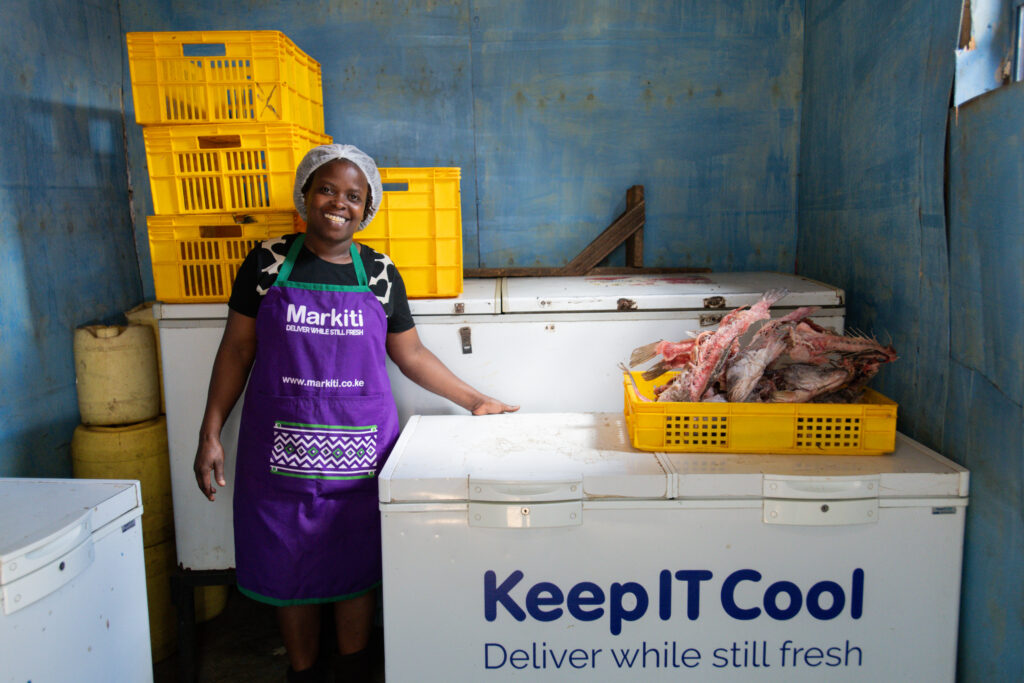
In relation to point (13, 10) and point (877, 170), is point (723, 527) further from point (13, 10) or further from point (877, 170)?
point (13, 10)

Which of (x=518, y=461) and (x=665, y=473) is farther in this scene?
(x=518, y=461)

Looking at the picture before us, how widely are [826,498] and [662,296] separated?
3.14 ft

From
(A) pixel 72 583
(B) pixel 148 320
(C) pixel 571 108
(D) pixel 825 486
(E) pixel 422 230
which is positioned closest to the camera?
(A) pixel 72 583

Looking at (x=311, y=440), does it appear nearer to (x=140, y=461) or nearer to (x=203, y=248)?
(x=203, y=248)

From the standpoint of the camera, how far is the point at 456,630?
183cm

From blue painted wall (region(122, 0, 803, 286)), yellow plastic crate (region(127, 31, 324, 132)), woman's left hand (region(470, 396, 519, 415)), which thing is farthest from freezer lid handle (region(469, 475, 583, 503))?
blue painted wall (region(122, 0, 803, 286))

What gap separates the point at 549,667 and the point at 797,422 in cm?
89

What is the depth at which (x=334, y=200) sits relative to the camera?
7.03 ft

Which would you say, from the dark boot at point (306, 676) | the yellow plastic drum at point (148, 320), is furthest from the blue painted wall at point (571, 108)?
the dark boot at point (306, 676)

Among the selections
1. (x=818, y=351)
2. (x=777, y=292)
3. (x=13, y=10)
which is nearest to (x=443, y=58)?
(x=13, y=10)

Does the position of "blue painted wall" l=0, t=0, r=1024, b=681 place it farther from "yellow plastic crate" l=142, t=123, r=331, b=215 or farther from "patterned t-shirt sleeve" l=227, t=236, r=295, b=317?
"patterned t-shirt sleeve" l=227, t=236, r=295, b=317

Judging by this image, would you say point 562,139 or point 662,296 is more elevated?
point 562,139

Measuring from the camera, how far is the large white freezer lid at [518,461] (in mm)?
1772

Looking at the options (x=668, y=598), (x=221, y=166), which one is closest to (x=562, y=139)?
(x=221, y=166)
